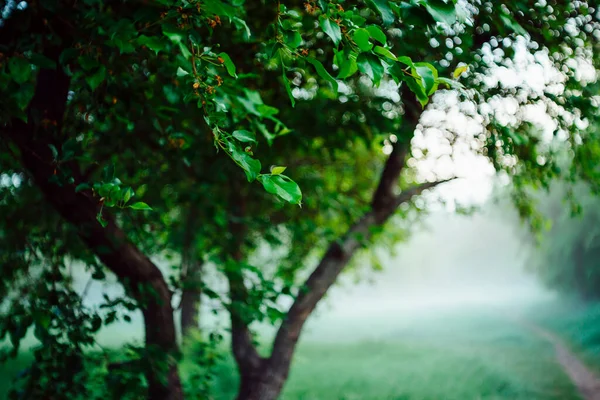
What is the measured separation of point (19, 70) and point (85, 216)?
1.74m

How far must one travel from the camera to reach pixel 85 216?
354cm

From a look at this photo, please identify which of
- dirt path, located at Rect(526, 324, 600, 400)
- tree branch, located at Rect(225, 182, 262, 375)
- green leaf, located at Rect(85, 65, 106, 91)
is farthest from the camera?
dirt path, located at Rect(526, 324, 600, 400)

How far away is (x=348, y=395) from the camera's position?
10.4m

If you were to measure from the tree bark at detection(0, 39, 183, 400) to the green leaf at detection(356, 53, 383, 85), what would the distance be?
1845 mm

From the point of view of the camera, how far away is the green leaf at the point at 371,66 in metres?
1.57

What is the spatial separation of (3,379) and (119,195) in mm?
12015

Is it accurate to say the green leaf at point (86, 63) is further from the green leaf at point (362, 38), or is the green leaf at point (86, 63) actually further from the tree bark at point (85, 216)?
the green leaf at point (362, 38)

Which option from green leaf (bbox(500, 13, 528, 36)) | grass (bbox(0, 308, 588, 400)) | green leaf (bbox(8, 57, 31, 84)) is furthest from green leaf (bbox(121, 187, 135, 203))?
grass (bbox(0, 308, 588, 400))

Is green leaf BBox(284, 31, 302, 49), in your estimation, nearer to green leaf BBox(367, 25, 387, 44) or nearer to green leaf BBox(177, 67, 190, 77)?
green leaf BBox(367, 25, 387, 44)

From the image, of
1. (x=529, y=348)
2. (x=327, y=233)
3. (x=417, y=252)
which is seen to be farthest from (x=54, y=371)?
(x=417, y=252)

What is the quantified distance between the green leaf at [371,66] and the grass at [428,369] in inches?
235

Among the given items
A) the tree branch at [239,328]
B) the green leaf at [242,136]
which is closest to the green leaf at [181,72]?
the green leaf at [242,136]

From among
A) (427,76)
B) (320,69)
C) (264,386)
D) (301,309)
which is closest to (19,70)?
(320,69)

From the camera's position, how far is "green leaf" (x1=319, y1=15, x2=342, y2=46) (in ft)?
4.95
